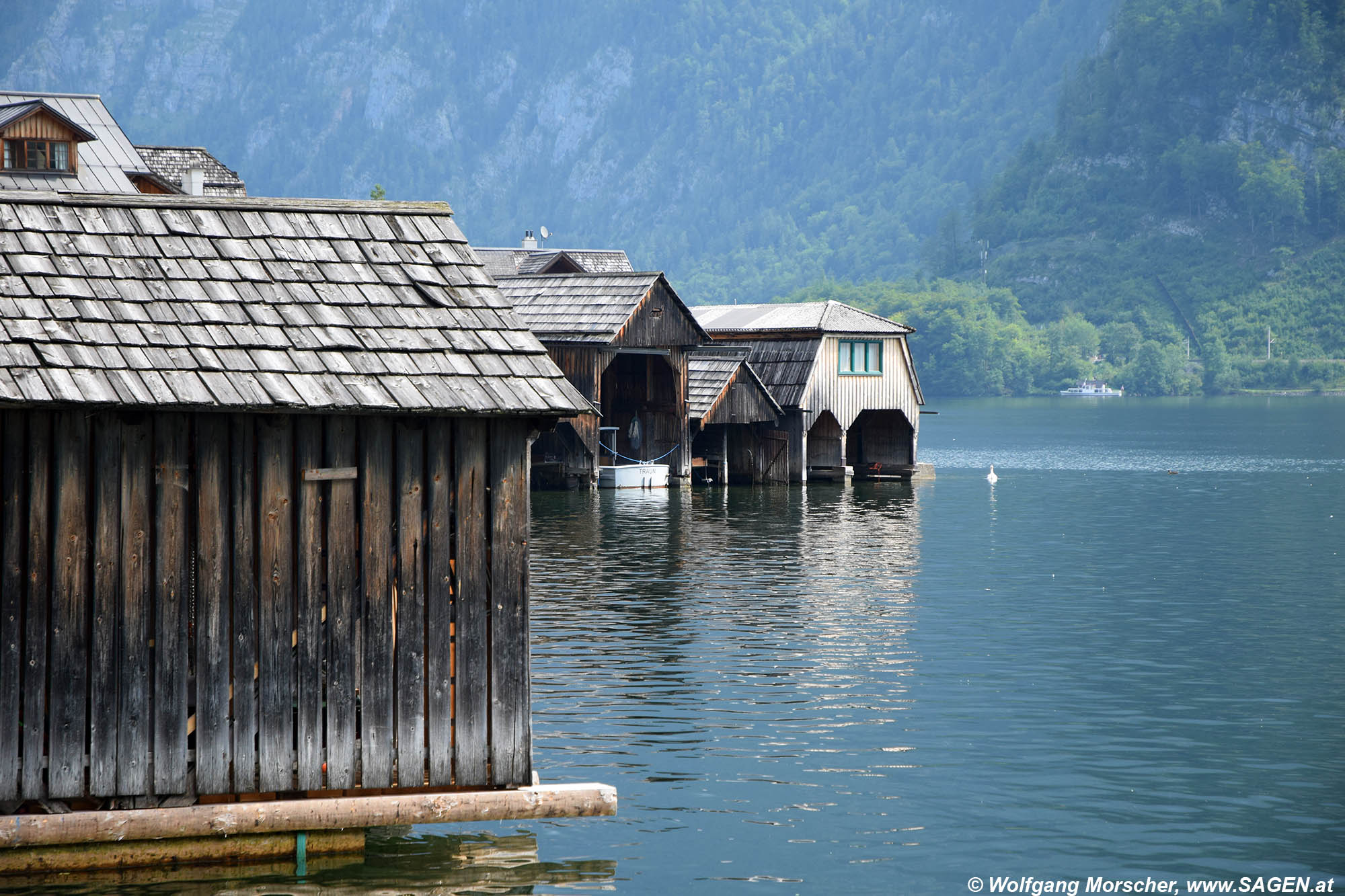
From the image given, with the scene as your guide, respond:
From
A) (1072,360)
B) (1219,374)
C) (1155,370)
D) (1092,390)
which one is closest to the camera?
(1219,374)

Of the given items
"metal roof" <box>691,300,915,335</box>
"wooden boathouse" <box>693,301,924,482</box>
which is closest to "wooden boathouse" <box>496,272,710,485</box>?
"wooden boathouse" <box>693,301,924,482</box>

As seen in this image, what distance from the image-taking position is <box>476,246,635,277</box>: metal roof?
77.2 metres

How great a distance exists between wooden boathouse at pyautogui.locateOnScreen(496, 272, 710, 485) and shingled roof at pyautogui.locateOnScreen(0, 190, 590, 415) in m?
37.2

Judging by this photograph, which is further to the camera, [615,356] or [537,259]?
[537,259]

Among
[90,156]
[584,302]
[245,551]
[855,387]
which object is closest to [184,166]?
[90,156]

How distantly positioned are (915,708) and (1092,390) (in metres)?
181

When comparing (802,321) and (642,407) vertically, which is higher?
(802,321)

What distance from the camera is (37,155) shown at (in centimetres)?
5025

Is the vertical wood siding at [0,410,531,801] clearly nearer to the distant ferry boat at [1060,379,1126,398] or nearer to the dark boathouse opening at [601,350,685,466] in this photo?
the dark boathouse opening at [601,350,685,466]

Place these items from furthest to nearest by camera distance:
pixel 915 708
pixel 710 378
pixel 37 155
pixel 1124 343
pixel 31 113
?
pixel 1124 343 < pixel 710 378 < pixel 37 155 < pixel 31 113 < pixel 915 708

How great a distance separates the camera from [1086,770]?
17.2m

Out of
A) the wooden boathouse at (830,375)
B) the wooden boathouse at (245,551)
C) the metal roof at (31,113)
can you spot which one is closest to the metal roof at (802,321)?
the wooden boathouse at (830,375)

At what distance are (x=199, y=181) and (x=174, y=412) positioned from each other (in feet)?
151

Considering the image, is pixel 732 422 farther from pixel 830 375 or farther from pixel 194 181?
pixel 194 181
